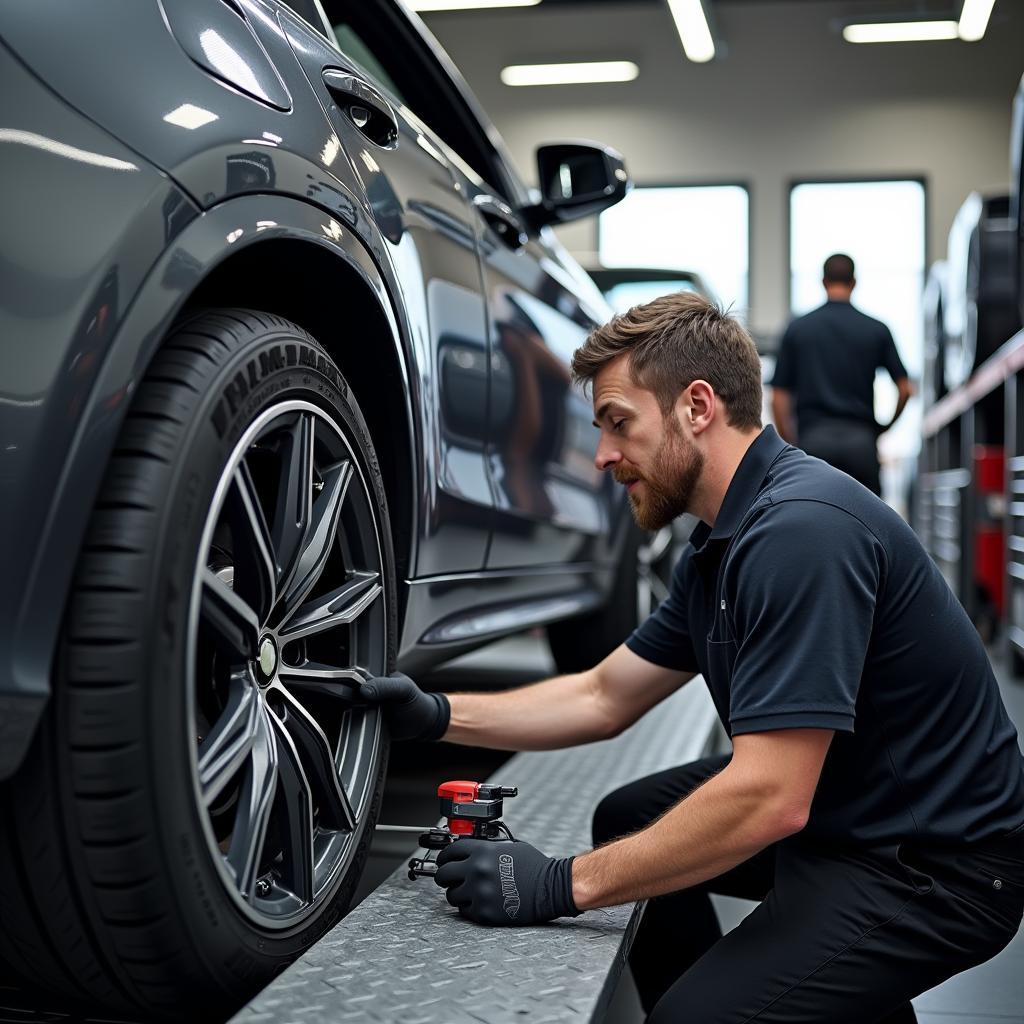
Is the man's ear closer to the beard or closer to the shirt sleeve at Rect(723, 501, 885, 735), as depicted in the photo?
the beard

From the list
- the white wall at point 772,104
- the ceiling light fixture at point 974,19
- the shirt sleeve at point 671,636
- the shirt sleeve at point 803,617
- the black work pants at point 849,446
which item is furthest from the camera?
the white wall at point 772,104

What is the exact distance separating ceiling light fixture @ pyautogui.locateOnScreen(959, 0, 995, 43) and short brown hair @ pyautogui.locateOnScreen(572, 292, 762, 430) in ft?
37.9

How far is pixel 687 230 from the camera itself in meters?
14.1

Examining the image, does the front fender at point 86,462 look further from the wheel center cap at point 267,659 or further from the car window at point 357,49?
the car window at point 357,49

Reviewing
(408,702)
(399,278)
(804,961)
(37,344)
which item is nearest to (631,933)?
(804,961)

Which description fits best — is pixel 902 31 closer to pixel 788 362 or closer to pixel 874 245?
pixel 874 245

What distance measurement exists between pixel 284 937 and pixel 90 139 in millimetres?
828

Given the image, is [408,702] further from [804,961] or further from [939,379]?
[939,379]

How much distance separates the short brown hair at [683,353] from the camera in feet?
5.64

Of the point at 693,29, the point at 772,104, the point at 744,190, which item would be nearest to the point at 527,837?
the point at 693,29

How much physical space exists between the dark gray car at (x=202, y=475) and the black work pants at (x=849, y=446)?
12.3 feet

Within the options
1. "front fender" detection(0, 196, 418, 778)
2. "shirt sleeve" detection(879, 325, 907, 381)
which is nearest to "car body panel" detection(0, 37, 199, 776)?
"front fender" detection(0, 196, 418, 778)

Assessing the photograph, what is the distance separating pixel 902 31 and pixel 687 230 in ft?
9.49

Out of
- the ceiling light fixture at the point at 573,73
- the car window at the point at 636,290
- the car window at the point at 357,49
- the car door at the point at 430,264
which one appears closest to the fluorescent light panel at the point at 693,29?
the ceiling light fixture at the point at 573,73
